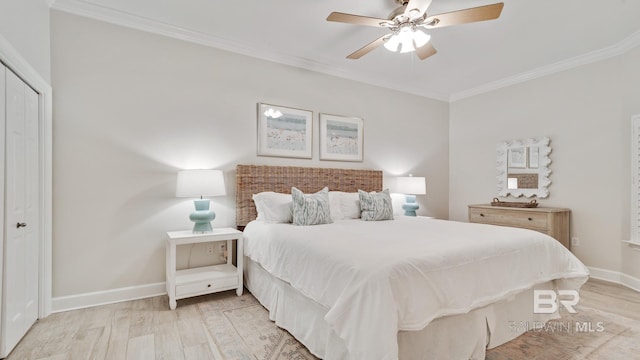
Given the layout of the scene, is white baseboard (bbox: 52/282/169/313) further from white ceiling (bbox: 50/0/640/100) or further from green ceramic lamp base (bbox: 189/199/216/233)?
white ceiling (bbox: 50/0/640/100)

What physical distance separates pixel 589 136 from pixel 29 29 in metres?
5.76

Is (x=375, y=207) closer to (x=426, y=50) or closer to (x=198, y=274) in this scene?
(x=426, y=50)

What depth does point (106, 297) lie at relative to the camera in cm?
283

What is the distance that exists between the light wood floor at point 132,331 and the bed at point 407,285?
0.65 meters

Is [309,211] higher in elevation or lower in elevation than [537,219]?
higher

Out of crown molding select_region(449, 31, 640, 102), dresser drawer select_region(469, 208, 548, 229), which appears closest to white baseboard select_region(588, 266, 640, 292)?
dresser drawer select_region(469, 208, 548, 229)

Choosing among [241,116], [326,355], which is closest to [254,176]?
[241,116]

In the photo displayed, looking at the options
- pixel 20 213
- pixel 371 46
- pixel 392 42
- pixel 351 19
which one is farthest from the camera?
pixel 371 46

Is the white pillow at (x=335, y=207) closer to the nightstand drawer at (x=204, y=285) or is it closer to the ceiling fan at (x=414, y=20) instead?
the nightstand drawer at (x=204, y=285)

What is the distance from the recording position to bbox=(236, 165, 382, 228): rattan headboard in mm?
3420

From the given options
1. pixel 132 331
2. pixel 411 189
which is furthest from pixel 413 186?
pixel 132 331

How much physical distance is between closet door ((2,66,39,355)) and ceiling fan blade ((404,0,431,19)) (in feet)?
9.08

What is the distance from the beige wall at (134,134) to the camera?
2713 millimetres

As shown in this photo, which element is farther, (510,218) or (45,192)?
(510,218)
